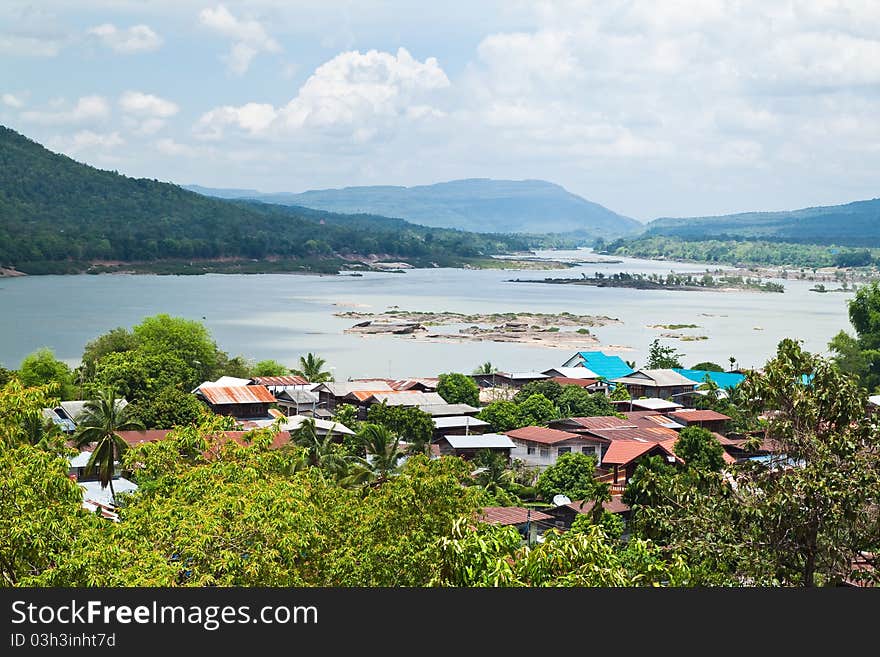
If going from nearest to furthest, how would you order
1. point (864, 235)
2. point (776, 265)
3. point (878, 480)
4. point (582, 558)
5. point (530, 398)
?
1. point (582, 558)
2. point (878, 480)
3. point (530, 398)
4. point (776, 265)
5. point (864, 235)

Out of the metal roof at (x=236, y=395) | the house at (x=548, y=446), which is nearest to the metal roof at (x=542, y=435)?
the house at (x=548, y=446)

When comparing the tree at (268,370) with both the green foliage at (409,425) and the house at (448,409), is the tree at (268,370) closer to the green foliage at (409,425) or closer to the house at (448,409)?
the house at (448,409)

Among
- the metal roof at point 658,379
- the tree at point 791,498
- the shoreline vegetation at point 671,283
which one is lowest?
the metal roof at point 658,379

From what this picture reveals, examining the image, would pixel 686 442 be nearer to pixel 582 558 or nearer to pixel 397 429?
pixel 397 429

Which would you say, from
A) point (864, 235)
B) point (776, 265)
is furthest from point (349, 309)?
point (864, 235)

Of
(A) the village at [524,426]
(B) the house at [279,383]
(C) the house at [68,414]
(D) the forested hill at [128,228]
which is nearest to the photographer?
(A) the village at [524,426]

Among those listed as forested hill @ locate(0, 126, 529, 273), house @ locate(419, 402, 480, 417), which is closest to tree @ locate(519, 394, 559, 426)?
house @ locate(419, 402, 480, 417)

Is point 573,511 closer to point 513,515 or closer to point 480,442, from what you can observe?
point 513,515
